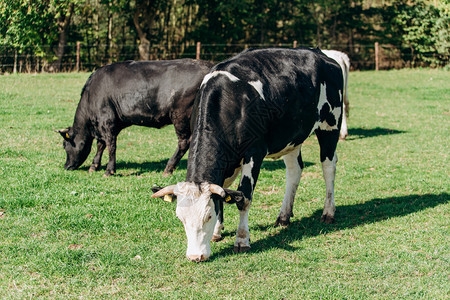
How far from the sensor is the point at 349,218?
7.50 meters

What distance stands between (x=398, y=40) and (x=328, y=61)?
26214 millimetres

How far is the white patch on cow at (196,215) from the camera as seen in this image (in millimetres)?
5469

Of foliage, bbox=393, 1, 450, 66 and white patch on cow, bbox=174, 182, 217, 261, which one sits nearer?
white patch on cow, bbox=174, 182, 217, 261

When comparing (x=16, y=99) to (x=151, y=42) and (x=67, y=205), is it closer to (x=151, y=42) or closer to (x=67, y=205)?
(x=67, y=205)

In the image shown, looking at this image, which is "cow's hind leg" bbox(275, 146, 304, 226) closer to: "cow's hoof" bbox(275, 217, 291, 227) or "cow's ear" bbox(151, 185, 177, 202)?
"cow's hoof" bbox(275, 217, 291, 227)

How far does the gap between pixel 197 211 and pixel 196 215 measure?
1.6 inches

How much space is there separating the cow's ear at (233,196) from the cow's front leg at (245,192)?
353 millimetres

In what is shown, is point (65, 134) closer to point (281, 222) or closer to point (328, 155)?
point (281, 222)

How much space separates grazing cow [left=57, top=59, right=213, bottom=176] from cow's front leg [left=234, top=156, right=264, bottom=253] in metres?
3.76

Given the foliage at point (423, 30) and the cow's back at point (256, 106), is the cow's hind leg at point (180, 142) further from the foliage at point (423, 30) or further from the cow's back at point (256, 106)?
the foliage at point (423, 30)

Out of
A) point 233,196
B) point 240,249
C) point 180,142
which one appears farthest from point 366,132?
point 233,196

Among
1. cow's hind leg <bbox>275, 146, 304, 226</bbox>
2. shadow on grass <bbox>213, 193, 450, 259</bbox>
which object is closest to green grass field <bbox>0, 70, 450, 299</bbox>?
shadow on grass <bbox>213, 193, 450, 259</bbox>

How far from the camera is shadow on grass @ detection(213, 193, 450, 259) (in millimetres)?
6465

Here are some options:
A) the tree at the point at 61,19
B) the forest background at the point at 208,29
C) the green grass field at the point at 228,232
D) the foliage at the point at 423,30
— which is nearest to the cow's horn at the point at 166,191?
the green grass field at the point at 228,232
